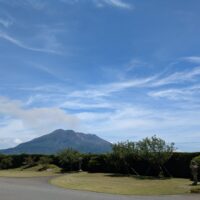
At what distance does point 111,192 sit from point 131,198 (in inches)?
130

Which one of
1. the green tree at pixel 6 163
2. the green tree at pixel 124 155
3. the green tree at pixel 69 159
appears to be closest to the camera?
the green tree at pixel 124 155

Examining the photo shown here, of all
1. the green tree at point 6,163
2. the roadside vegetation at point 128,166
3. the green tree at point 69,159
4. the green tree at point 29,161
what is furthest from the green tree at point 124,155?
the green tree at point 6,163

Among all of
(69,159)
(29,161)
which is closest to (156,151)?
(69,159)

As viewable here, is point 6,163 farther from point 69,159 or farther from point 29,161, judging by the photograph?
point 69,159

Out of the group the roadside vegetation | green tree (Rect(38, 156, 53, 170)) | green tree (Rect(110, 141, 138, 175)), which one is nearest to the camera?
the roadside vegetation

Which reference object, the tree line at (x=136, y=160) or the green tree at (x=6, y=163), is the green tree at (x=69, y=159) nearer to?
the tree line at (x=136, y=160)

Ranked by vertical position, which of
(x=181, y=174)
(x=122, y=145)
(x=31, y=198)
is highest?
(x=122, y=145)

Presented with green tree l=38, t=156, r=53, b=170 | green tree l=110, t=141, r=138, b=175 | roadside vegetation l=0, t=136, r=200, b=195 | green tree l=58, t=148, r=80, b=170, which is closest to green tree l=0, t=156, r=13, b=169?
green tree l=38, t=156, r=53, b=170

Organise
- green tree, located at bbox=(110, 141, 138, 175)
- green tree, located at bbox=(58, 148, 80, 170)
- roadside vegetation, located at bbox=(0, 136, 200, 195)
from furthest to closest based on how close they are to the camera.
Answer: green tree, located at bbox=(58, 148, 80, 170) → green tree, located at bbox=(110, 141, 138, 175) → roadside vegetation, located at bbox=(0, 136, 200, 195)

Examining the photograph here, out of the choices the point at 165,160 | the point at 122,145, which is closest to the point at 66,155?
the point at 122,145

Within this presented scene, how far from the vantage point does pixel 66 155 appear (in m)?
45.8

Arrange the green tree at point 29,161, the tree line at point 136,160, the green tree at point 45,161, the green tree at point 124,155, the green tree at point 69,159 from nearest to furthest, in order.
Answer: the tree line at point 136,160, the green tree at point 124,155, the green tree at point 69,159, the green tree at point 45,161, the green tree at point 29,161

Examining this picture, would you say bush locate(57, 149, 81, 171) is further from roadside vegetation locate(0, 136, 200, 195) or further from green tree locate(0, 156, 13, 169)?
green tree locate(0, 156, 13, 169)

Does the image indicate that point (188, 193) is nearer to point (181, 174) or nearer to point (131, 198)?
point (131, 198)
